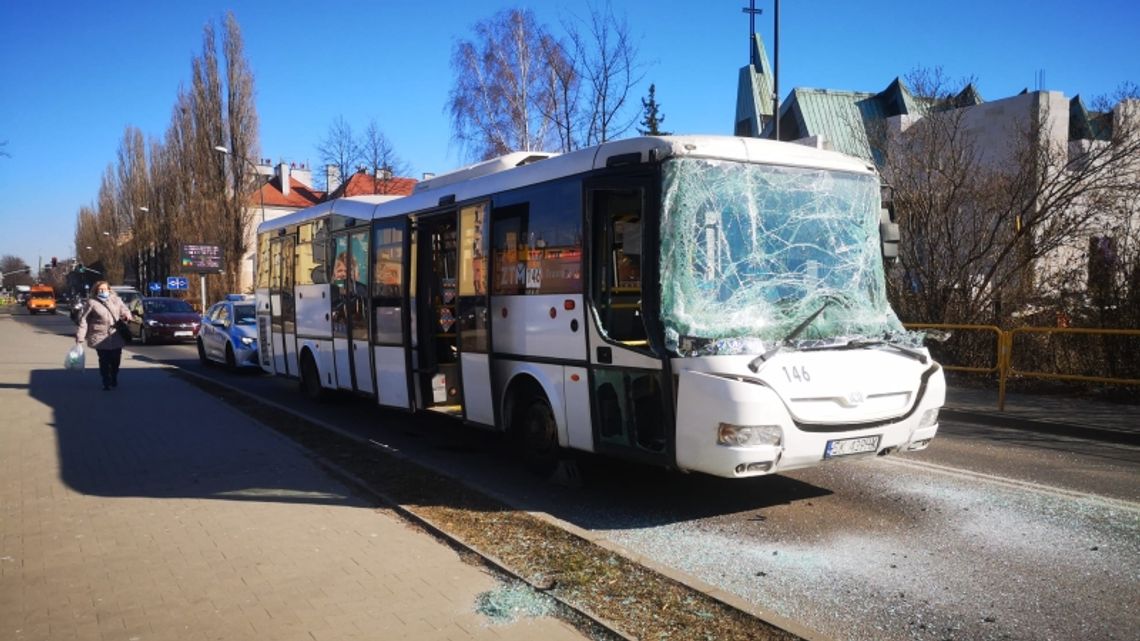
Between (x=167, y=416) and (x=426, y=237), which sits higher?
(x=426, y=237)

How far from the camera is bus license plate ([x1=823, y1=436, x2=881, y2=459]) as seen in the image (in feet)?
19.3

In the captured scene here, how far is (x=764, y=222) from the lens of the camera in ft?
20.6

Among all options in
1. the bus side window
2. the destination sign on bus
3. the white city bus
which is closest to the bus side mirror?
the white city bus

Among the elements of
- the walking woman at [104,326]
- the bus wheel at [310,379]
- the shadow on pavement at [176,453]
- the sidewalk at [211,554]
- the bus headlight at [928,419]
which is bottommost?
the sidewalk at [211,554]

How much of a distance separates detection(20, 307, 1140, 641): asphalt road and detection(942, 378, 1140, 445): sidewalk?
0.41 metres

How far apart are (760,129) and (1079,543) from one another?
115 feet

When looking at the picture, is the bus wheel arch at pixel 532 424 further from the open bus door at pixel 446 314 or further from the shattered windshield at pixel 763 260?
the shattered windshield at pixel 763 260

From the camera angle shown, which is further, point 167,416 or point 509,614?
point 167,416

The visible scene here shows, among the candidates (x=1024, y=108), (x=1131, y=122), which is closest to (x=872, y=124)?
(x=1131, y=122)

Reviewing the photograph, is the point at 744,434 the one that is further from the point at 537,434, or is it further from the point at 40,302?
the point at 40,302

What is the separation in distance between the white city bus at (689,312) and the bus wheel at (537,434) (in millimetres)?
20

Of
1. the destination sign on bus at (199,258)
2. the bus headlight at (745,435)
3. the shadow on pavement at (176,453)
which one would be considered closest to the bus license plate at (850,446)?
the bus headlight at (745,435)

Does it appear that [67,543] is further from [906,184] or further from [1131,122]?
[1131,122]

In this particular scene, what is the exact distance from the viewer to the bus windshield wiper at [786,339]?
564cm
